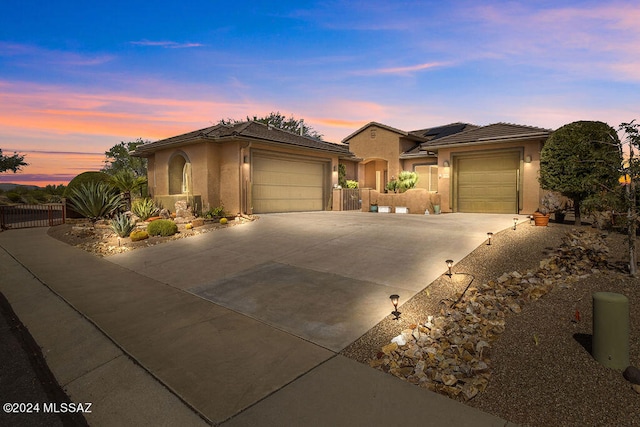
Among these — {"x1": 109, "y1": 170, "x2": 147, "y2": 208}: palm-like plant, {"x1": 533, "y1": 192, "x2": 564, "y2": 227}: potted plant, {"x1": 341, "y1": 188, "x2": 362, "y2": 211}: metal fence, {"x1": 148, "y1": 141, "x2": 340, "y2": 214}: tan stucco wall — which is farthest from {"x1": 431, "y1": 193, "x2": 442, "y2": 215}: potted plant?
{"x1": 109, "y1": 170, "x2": 147, "y2": 208}: palm-like plant

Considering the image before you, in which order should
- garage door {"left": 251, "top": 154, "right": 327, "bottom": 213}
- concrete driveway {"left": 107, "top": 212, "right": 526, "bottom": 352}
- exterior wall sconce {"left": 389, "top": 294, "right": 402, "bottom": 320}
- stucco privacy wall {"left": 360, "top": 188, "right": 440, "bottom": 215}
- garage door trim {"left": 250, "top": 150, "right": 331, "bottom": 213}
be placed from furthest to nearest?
garage door {"left": 251, "top": 154, "right": 327, "bottom": 213}
garage door trim {"left": 250, "top": 150, "right": 331, "bottom": 213}
stucco privacy wall {"left": 360, "top": 188, "right": 440, "bottom": 215}
concrete driveway {"left": 107, "top": 212, "right": 526, "bottom": 352}
exterior wall sconce {"left": 389, "top": 294, "right": 402, "bottom": 320}

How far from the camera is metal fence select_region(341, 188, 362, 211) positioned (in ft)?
64.0

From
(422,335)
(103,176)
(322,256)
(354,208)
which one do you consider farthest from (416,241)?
(103,176)

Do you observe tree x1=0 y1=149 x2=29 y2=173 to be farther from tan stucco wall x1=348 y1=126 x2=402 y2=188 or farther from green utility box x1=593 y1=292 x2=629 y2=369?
green utility box x1=593 y1=292 x2=629 y2=369

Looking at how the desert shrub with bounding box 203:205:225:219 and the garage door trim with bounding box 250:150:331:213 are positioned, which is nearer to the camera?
the desert shrub with bounding box 203:205:225:219

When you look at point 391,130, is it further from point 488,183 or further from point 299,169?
point 488,183

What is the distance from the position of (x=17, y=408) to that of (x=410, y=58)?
1257cm

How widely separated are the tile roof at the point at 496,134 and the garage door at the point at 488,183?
1.00m

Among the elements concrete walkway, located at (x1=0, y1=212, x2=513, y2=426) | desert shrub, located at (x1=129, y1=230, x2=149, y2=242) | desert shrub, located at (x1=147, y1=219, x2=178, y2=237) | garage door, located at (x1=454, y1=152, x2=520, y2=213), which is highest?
garage door, located at (x1=454, y1=152, x2=520, y2=213)

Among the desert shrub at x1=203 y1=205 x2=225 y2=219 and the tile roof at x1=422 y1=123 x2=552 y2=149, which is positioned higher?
the tile roof at x1=422 y1=123 x2=552 y2=149

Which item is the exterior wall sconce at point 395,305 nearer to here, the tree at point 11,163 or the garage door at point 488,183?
the garage door at point 488,183

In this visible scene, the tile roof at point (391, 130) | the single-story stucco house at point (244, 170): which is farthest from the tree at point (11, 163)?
the tile roof at point (391, 130)

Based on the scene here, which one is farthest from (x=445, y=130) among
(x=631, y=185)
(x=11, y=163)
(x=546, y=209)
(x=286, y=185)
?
(x=11, y=163)

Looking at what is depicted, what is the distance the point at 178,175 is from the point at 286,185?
6.10 m
